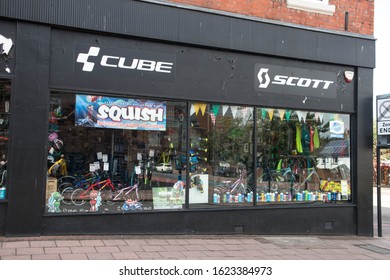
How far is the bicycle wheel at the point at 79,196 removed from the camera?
802 centimetres

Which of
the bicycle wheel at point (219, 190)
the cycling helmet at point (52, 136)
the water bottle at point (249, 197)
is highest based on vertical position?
the cycling helmet at point (52, 136)

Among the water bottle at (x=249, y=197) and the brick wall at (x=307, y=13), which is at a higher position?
the brick wall at (x=307, y=13)

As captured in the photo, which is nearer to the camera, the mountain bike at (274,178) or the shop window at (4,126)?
the shop window at (4,126)

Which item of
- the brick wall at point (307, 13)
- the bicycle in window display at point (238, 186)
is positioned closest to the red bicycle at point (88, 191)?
the bicycle in window display at point (238, 186)

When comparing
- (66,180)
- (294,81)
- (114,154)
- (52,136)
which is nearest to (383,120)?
(294,81)

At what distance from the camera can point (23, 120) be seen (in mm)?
7410

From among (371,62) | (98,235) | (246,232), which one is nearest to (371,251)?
(246,232)

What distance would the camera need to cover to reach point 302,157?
1043cm

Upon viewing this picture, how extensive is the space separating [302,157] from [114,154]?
4.70 m

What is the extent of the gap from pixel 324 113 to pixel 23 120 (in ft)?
22.7

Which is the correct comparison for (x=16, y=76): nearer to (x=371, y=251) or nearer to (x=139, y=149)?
(x=139, y=149)

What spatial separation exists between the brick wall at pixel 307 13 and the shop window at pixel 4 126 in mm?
3747

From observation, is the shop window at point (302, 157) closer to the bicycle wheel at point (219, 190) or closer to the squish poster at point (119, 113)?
the bicycle wheel at point (219, 190)

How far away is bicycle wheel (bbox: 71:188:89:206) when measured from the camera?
8023mm
